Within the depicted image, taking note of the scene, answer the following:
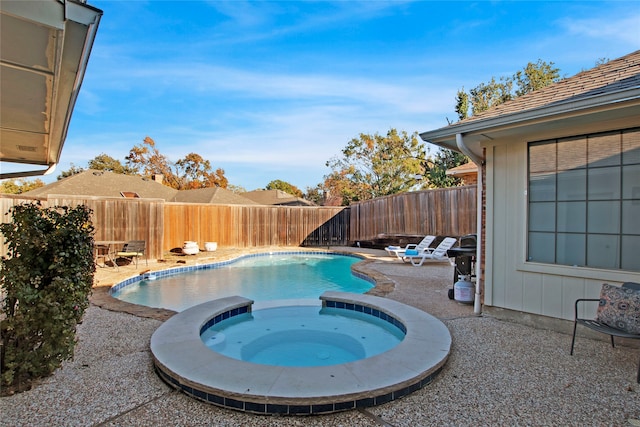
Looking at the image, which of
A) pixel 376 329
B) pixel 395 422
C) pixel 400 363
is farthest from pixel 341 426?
pixel 376 329

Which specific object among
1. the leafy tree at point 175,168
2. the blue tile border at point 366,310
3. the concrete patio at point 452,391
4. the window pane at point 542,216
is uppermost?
the leafy tree at point 175,168

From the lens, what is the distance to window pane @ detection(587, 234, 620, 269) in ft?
12.5

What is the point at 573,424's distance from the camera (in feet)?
7.61

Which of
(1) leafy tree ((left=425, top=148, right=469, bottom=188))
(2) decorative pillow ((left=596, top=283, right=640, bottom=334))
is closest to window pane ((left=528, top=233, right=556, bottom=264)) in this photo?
(2) decorative pillow ((left=596, top=283, right=640, bottom=334))

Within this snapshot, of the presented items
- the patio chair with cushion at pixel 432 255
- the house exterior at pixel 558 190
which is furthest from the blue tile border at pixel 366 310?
the patio chair with cushion at pixel 432 255

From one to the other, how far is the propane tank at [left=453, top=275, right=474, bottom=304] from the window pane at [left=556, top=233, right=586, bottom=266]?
1.57 m

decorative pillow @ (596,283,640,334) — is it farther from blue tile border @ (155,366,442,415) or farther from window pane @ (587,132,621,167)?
blue tile border @ (155,366,442,415)

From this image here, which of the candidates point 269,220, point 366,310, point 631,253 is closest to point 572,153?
point 631,253

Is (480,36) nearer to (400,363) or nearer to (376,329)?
(376,329)

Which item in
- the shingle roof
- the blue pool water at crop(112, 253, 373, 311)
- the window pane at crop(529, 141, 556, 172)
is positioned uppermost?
the shingle roof

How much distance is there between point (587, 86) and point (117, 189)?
18319mm

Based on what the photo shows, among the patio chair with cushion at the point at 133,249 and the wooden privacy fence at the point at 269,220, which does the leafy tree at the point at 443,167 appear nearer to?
the wooden privacy fence at the point at 269,220

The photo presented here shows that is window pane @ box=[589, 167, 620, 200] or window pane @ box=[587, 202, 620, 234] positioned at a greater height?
window pane @ box=[589, 167, 620, 200]

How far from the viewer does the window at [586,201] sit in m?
3.72
